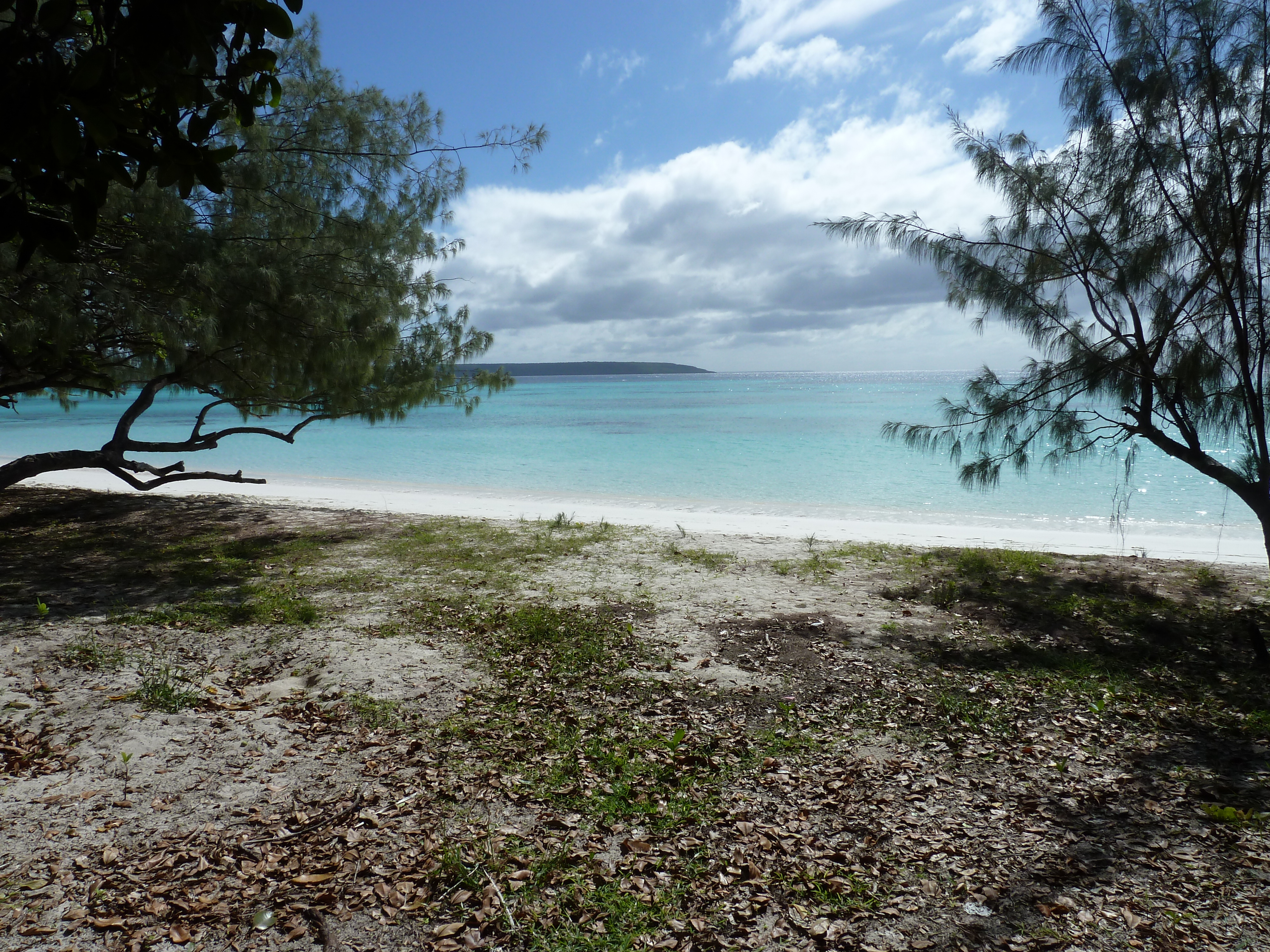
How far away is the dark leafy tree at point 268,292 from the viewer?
5.63 m

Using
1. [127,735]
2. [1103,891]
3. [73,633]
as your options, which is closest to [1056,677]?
[1103,891]

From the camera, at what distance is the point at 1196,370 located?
609 centimetres

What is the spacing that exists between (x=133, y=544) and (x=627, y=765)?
718 cm

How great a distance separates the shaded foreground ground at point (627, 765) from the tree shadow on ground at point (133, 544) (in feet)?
0.34

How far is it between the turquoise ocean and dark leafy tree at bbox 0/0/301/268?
751cm

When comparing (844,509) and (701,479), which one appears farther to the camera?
(701,479)

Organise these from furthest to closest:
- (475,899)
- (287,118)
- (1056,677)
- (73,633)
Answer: (287,118) → (73,633) → (1056,677) → (475,899)

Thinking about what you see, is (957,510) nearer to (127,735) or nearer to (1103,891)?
(1103,891)

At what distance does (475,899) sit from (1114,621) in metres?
5.43

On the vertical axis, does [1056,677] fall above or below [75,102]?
below

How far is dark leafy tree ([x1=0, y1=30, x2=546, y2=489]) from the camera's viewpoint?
18.5 ft

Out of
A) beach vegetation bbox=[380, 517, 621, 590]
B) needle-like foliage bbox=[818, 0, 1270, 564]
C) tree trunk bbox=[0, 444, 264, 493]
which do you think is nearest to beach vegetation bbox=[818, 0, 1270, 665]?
needle-like foliage bbox=[818, 0, 1270, 564]

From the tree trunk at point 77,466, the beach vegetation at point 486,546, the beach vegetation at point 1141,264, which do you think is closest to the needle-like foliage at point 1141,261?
the beach vegetation at point 1141,264

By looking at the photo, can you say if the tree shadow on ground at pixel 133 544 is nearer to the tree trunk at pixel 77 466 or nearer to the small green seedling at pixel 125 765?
the tree trunk at pixel 77 466
